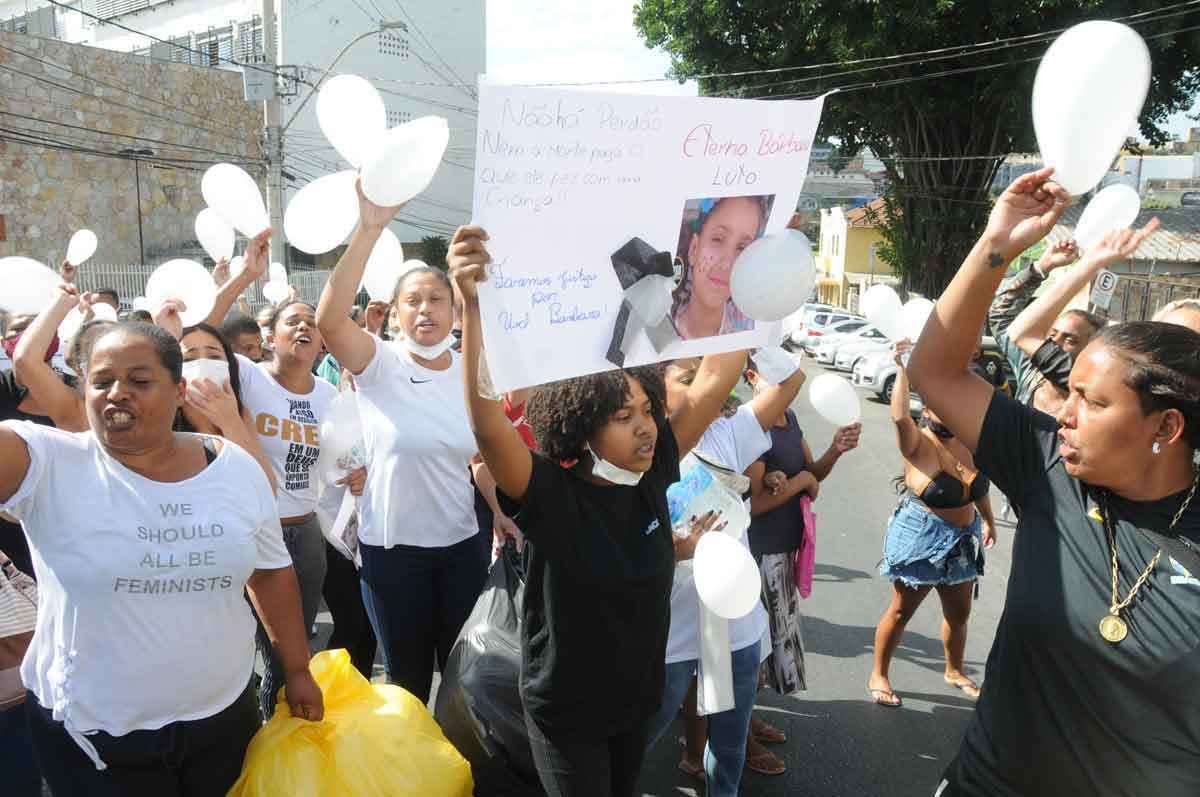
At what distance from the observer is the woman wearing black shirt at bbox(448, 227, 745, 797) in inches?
92.3

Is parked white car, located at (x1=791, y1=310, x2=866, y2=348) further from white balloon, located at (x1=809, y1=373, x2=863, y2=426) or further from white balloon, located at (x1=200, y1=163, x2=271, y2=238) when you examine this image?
white balloon, located at (x1=200, y1=163, x2=271, y2=238)

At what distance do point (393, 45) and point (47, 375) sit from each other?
3880cm

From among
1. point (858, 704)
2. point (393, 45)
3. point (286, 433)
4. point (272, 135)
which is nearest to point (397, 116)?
point (393, 45)

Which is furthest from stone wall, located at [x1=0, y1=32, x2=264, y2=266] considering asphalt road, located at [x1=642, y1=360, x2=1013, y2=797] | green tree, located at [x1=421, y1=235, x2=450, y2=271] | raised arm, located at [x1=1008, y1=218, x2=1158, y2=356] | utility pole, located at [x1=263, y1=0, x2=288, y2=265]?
raised arm, located at [x1=1008, y1=218, x2=1158, y2=356]

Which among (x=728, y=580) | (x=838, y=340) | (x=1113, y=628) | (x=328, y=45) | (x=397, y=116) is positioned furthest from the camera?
(x=397, y=116)

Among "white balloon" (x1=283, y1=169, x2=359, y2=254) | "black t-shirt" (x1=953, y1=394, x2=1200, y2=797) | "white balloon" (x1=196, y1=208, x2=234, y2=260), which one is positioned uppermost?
"white balloon" (x1=283, y1=169, x2=359, y2=254)

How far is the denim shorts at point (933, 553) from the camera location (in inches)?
169

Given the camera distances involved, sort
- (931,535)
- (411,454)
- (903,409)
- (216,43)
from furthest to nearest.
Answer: (216,43)
(931,535)
(903,409)
(411,454)

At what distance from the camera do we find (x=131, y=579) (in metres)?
→ 2.10

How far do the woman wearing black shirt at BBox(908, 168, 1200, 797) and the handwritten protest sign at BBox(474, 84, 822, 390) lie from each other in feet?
2.13

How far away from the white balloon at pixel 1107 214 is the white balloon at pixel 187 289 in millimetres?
3152

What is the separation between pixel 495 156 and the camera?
1.97 m

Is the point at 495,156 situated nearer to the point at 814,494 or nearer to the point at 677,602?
the point at 677,602

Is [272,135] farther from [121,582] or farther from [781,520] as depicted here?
→ [121,582]
